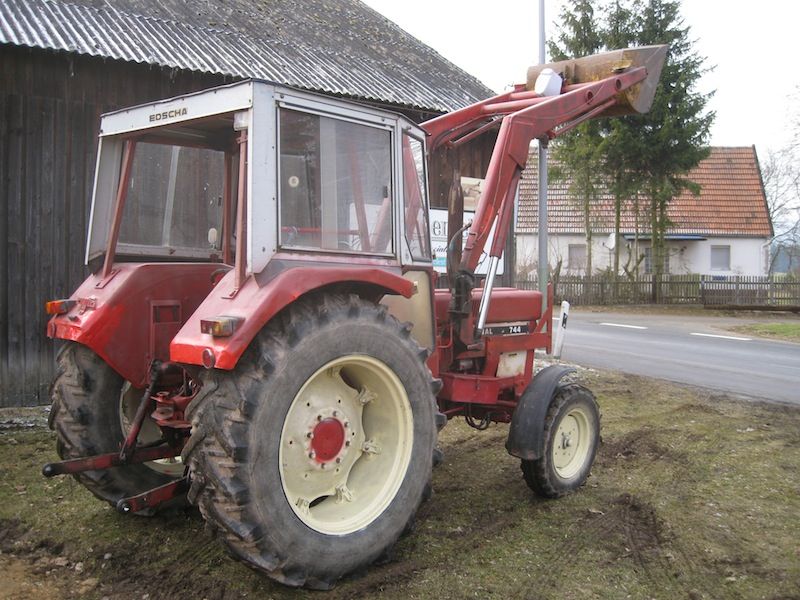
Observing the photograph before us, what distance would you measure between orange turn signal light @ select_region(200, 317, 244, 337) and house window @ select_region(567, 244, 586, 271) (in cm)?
3133

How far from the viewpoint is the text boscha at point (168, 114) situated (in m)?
3.68

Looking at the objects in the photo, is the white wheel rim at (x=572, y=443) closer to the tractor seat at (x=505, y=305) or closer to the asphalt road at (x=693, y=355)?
the tractor seat at (x=505, y=305)

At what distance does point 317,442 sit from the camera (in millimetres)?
3439

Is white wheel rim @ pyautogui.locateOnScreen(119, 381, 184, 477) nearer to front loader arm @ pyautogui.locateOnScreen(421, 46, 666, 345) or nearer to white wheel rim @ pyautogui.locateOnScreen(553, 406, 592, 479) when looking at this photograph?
front loader arm @ pyautogui.locateOnScreen(421, 46, 666, 345)

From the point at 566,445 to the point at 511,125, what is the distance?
2.21 m

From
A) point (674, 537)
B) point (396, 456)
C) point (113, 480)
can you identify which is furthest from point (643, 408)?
point (113, 480)

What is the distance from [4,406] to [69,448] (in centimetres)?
420

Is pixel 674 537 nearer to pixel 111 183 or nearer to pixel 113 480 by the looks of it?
pixel 113 480

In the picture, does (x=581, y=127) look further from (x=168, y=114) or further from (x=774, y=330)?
(x=168, y=114)

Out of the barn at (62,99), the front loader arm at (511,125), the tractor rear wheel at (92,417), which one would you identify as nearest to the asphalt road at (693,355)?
the front loader arm at (511,125)

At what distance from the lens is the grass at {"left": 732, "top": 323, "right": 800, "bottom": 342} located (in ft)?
56.6

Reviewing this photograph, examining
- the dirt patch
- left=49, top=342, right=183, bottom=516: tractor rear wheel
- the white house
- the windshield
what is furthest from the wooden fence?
left=49, top=342, right=183, bottom=516: tractor rear wheel

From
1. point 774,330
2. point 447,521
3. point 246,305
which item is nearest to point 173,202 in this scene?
point 246,305

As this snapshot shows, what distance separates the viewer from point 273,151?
10.9 feet
